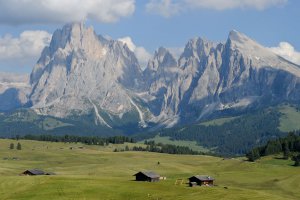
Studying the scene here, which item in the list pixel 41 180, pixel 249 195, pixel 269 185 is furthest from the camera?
pixel 269 185

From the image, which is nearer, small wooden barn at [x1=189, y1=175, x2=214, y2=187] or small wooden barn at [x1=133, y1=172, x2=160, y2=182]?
small wooden barn at [x1=189, y1=175, x2=214, y2=187]

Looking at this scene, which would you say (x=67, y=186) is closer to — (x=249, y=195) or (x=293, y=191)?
(x=249, y=195)

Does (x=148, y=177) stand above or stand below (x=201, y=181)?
above

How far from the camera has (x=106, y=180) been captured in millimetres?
164375

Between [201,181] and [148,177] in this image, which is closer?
[201,181]

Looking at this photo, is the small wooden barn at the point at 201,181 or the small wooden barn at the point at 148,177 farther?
the small wooden barn at the point at 148,177

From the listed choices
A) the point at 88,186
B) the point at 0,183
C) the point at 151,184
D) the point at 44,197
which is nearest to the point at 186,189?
the point at 151,184

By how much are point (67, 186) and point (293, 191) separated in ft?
240

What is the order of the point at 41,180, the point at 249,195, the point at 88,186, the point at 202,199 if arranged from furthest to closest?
the point at 41,180 < the point at 88,186 < the point at 249,195 < the point at 202,199

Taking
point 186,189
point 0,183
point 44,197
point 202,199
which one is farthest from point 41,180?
point 202,199

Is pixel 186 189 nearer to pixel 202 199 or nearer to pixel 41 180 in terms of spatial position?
pixel 202 199

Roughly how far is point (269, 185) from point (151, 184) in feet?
185

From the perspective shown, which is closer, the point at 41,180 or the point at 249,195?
the point at 249,195

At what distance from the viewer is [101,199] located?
12938 cm
